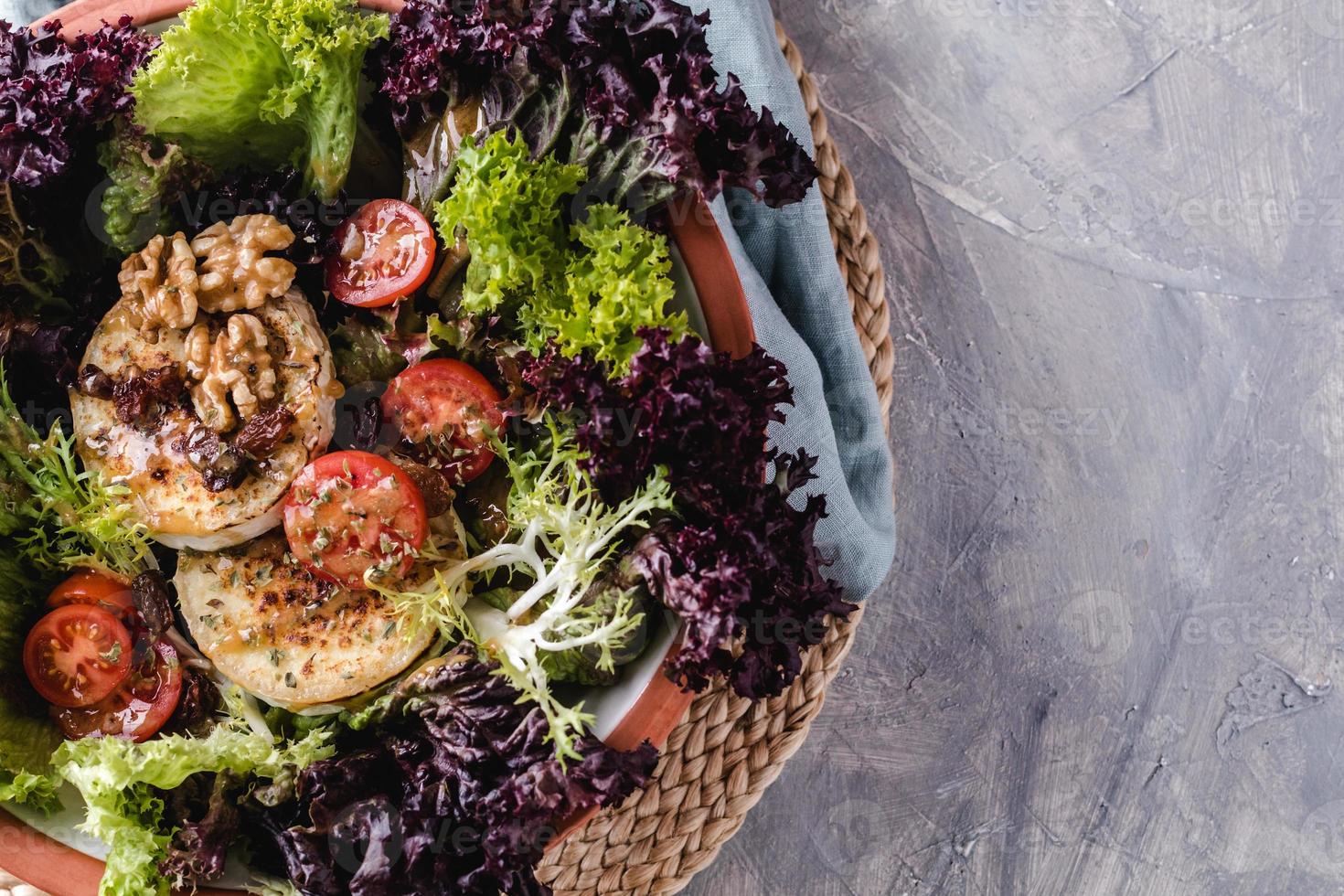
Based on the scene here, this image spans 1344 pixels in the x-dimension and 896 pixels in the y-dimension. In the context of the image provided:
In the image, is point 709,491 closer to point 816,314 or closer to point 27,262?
point 816,314

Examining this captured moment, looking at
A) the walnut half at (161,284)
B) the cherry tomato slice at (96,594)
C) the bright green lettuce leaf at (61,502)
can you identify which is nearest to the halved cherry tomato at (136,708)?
the cherry tomato slice at (96,594)

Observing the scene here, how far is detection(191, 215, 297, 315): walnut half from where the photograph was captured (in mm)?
3053

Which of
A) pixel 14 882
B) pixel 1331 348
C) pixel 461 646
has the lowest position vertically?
pixel 1331 348

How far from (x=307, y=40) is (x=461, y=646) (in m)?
1.65

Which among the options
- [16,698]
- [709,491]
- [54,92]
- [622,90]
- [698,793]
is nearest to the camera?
[709,491]

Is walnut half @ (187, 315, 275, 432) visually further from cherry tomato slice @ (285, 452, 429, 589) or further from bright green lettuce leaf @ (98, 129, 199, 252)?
bright green lettuce leaf @ (98, 129, 199, 252)

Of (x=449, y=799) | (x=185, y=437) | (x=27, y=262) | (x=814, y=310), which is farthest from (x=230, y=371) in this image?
(x=814, y=310)

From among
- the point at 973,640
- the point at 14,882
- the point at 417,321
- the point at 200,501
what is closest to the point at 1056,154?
the point at 973,640

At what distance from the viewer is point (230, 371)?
3.02 m

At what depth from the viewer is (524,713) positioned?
9.36 feet

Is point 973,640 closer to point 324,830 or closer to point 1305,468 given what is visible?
point 1305,468

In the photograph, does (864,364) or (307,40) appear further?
(864,364)

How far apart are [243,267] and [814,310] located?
1.71 m

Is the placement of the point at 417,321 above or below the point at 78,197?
below
